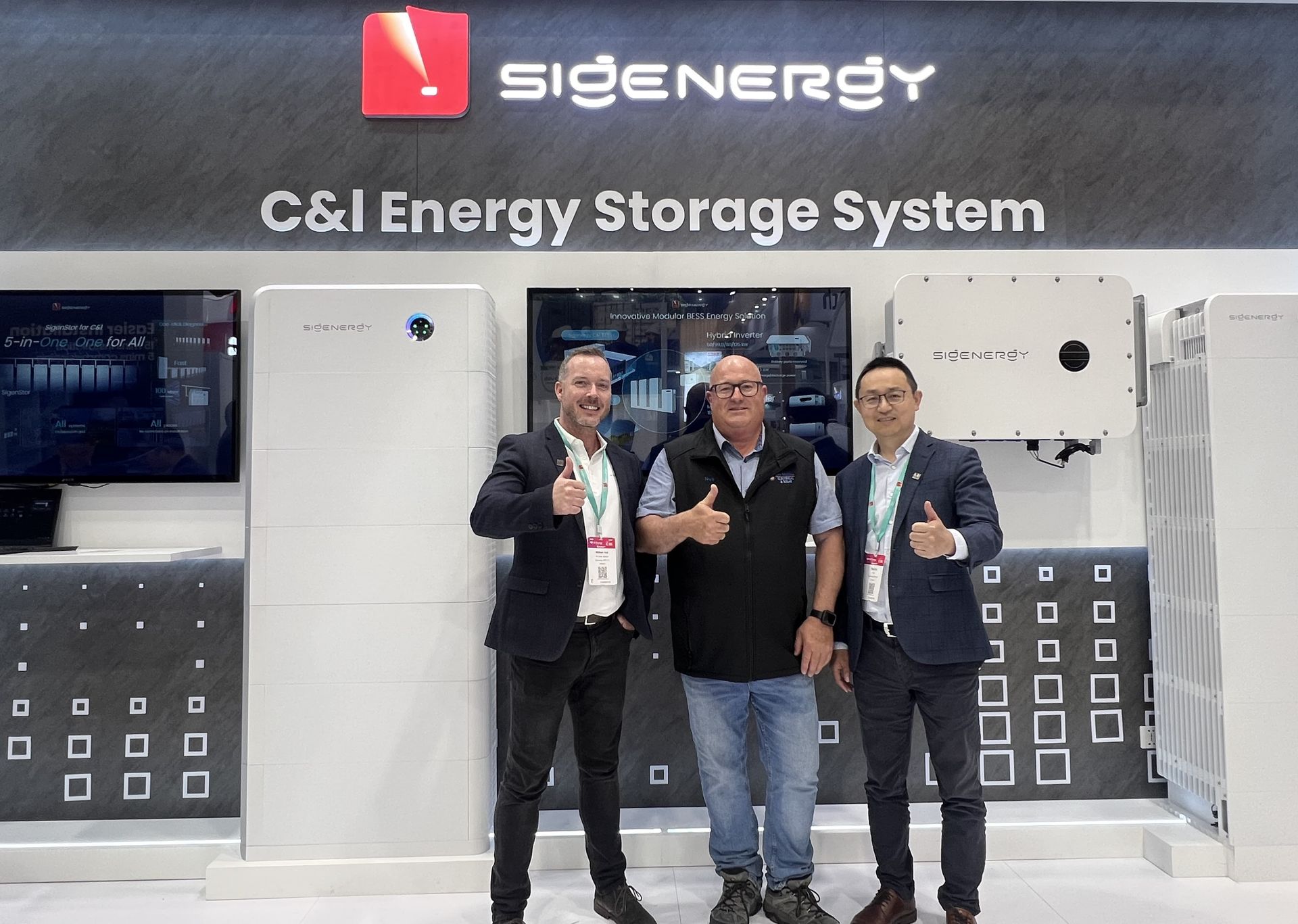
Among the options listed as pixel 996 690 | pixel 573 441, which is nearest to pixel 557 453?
pixel 573 441

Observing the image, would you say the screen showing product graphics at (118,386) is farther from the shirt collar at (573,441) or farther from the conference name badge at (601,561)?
the conference name badge at (601,561)

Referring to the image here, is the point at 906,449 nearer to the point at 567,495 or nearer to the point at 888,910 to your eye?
the point at 567,495

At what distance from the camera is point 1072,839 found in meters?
3.09

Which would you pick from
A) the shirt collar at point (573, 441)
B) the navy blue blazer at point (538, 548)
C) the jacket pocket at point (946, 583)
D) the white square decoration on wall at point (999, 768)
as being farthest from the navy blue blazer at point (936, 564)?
the white square decoration on wall at point (999, 768)

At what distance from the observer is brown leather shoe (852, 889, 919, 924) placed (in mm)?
2533

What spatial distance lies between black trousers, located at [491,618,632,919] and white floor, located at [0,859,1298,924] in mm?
282

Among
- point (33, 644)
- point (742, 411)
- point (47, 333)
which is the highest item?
point (47, 333)

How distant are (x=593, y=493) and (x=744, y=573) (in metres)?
0.53

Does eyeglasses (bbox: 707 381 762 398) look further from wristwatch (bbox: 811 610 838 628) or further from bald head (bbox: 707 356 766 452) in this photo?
wristwatch (bbox: 811 610 838 628)

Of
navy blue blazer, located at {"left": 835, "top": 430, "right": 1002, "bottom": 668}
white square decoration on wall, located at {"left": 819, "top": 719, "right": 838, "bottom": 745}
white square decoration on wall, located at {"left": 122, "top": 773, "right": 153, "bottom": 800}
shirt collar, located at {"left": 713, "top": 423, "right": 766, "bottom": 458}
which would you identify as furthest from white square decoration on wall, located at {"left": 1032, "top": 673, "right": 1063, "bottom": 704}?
Answer: white square decoration on wall, located at {"left": 122, "top": 773, "right": 153, "bottom": 800}

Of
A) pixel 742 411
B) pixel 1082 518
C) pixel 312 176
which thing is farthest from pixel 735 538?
pixel 312 176

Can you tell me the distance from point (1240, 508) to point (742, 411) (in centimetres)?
189

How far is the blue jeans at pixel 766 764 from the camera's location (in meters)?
2.55

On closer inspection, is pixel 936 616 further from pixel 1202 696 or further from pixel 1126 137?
pixel 1126 137
